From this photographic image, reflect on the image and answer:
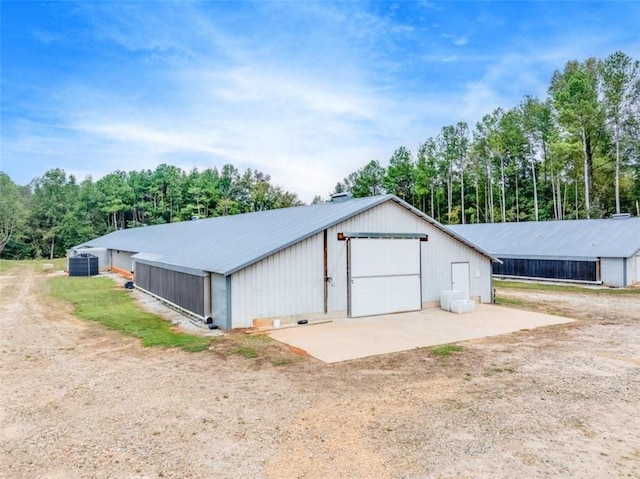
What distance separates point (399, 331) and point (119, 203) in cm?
5745

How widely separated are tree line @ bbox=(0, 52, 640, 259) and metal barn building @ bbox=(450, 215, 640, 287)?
10.4m

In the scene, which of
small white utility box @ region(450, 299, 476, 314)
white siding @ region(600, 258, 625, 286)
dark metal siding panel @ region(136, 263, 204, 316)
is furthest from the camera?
white siding @ region(600, 258, 625, 286)

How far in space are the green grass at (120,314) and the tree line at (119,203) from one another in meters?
34.9

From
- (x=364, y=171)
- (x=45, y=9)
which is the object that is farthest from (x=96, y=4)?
(x=364, y=171)

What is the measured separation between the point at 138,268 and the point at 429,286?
1479 centimetres

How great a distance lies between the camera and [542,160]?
45.7 m

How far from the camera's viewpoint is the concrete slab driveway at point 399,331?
9.99 meters

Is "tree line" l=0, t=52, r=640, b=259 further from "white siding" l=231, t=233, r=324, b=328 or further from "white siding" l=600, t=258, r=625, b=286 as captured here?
"white siding" l=231, t=233, r=324, b=328

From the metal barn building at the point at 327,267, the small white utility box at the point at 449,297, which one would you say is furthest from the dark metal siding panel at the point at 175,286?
the small white utility box at the point at 449,297

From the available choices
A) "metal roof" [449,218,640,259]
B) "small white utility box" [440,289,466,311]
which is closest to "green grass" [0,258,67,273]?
"small white utility box" [440,289,466,311]

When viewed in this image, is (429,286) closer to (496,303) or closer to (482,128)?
(496,303)

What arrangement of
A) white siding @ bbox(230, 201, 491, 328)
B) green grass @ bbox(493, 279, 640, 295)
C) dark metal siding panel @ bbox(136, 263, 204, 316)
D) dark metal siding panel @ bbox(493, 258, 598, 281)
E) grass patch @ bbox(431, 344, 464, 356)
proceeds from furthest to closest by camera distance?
dark metal siding panel @ bbox(493, 258, 598, 281), green grass @ bbox(493, 279, 640, 295), dark metal siding panel @ bbox(136, 263, 204, 316), white siding @ bbox(230, 201, 491, 328), grass patch @ bbox(431, 344, 464, 356)

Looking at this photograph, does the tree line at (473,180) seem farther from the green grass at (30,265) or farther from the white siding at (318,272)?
the white siding at (318,272)

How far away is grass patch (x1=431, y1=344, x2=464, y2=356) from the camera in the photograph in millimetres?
9550
